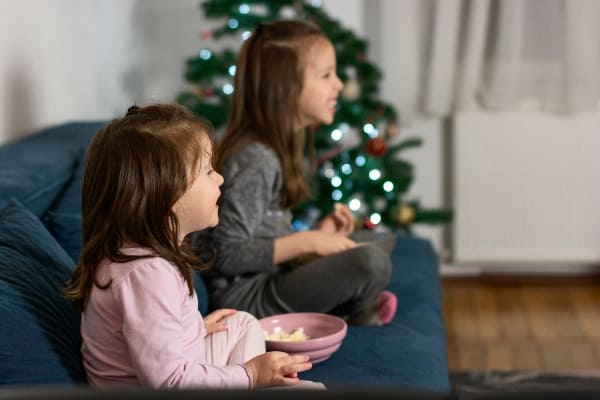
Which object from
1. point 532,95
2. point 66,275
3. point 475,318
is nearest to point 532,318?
point 475,318

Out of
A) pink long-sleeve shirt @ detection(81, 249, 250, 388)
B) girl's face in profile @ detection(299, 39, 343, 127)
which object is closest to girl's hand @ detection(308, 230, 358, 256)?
girl's face in profile @ detection(299, 39, 343, 127)

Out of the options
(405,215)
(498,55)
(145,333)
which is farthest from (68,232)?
(498,55)

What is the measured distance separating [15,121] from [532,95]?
2.16m

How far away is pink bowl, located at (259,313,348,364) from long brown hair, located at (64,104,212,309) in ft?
1.65

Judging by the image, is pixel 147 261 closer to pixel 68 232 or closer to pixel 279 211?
pixel 68 232

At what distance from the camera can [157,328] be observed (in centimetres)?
160

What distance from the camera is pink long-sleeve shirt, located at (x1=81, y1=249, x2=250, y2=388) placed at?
1595mm

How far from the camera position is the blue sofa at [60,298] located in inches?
63.8

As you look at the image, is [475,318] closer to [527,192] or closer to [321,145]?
[527,192]

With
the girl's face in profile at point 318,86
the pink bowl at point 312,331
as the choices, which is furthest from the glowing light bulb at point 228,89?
the pink bowl at point 312,331

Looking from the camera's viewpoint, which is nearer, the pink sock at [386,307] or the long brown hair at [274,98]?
the pink sock at [386,307]

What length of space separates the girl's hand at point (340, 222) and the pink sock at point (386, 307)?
1.10ft

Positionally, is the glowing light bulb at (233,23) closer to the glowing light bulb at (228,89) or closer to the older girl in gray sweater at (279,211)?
the glowing light bulb at (228,89)

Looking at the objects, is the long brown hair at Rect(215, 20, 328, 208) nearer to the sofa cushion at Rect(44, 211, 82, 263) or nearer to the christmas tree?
the sofa cushion at Rect(44, 211, 82, 263)
